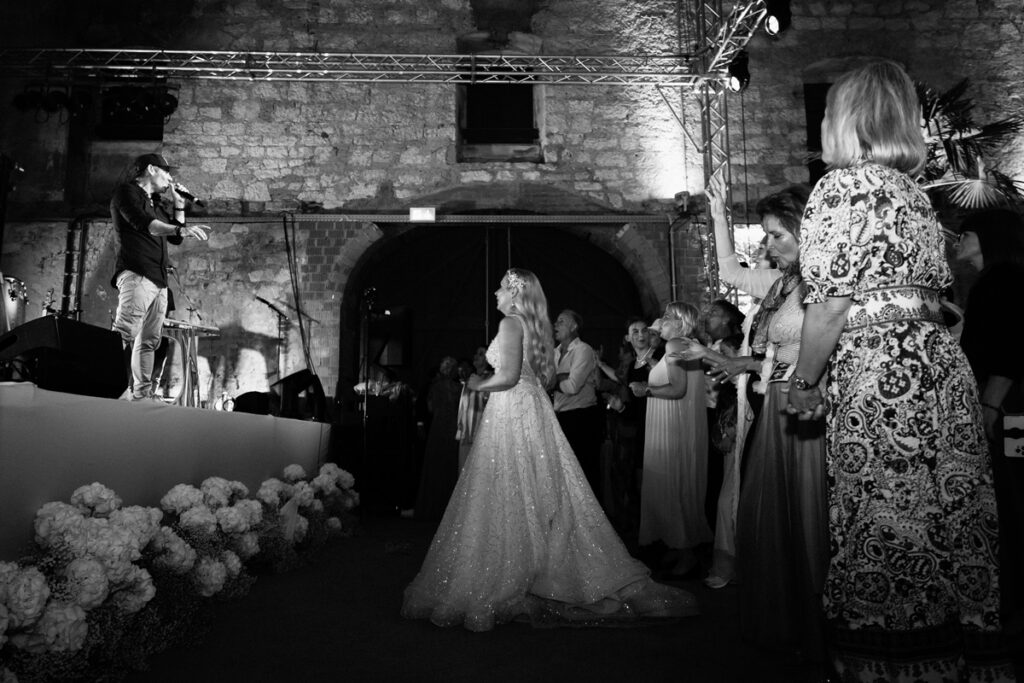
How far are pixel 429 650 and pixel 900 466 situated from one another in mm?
1773

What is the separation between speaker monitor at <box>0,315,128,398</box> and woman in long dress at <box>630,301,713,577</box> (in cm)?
298

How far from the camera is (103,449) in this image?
2.95 m

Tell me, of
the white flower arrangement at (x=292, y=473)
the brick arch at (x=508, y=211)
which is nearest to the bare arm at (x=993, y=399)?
the white flower arrangement at (x=292, y=473)

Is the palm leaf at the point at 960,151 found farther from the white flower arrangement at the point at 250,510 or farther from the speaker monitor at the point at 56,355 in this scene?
the speaker monitor at the point at 56,355

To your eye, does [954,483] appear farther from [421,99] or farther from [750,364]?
[421,99]

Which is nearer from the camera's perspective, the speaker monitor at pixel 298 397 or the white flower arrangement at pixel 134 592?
the white flower arrangement at pixel 134 592

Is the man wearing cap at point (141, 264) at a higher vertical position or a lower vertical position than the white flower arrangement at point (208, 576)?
higher

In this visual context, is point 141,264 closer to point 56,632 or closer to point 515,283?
point 515,283

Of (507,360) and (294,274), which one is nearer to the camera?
(507,360)

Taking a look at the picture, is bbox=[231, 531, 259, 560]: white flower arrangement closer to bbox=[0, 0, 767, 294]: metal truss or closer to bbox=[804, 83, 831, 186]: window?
bbox=[0, 0, 767, 294]: metal truss

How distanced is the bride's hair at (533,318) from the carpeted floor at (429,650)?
1.17 metres

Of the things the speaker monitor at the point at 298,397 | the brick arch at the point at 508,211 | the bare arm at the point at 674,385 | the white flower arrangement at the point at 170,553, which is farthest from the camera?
the brick arch at the point at 508,211

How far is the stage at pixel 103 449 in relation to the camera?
7.71 ft

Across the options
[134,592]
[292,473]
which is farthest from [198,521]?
[292,473]
